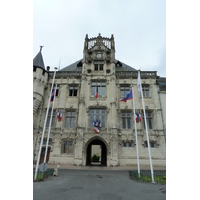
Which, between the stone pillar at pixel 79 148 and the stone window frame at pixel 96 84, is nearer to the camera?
the stone pillar at pixel 79 148

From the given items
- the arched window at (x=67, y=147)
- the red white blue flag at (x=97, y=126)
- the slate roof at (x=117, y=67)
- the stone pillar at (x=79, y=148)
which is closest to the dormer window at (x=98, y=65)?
the slate roof at (x=117, y=67)

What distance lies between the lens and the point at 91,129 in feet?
68.8

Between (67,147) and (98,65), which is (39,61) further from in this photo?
(67,147)

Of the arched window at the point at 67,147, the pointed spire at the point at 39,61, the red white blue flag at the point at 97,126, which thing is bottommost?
the arched window at the point at 67,147

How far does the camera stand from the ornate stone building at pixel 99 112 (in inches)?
786

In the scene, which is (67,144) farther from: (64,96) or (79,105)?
(64,96)

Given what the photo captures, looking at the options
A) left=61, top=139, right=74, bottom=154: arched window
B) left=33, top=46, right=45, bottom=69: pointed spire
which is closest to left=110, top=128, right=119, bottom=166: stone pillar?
left=61, top=139, right=74, bottom=154: arched window

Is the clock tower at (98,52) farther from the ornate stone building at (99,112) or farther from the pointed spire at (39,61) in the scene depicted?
the pointed spire at (39,61)

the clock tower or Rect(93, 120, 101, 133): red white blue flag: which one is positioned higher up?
the clock tower

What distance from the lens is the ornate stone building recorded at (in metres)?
20.0

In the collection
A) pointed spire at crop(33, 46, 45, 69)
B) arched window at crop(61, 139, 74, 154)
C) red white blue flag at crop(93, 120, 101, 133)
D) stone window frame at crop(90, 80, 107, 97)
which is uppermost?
pointed spire at crop(33, 46, 45, 69)

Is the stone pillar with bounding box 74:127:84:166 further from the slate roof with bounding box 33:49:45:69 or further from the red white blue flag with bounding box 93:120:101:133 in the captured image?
the slate roof with bounding box 33:49:45:69

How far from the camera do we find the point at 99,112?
73.2 ft

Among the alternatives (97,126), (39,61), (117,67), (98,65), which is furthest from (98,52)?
(97,126)
